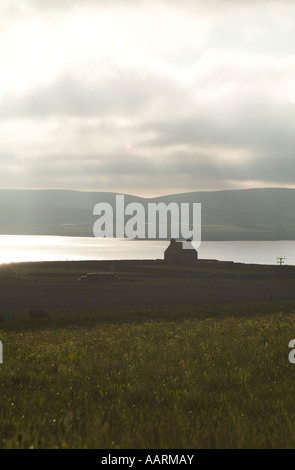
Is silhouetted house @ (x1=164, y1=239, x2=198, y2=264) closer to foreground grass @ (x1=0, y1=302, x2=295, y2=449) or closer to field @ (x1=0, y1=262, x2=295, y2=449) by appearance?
field @ (x1=0, y1=262, x2=295, y2=449)

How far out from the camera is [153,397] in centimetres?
897

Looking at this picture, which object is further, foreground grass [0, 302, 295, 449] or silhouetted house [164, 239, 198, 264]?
silhouetted house [164, 239, 198, 264]

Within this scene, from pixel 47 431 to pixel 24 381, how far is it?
3.73m

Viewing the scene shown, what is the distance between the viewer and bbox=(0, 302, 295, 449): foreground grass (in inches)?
266

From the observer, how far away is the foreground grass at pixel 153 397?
266 inches

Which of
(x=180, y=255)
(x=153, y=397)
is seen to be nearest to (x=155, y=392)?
(x=153, y=397)

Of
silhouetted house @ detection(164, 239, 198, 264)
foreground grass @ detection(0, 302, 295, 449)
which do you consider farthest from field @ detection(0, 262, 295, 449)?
silhouetted house @ detection(164, 239, 198, 264)

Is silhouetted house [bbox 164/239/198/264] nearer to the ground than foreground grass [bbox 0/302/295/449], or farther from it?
farther from it

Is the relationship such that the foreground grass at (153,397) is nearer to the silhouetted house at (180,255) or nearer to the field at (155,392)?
the field at (155,392)


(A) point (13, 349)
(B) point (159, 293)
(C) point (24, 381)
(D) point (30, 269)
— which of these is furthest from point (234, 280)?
(C) point (24, 381)

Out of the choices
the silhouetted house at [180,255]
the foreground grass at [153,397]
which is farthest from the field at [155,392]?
the silhouetted house at [180,255]
